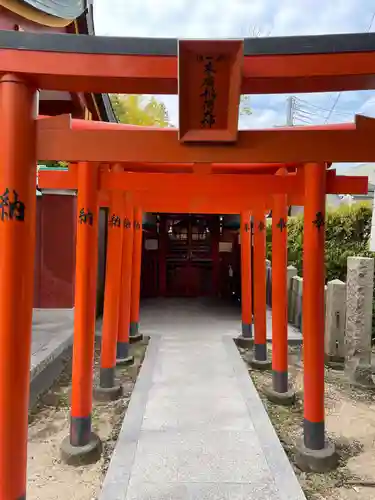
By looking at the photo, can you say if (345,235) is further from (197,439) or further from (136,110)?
(136,110)

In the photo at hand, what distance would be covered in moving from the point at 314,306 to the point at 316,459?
1393 millimetres

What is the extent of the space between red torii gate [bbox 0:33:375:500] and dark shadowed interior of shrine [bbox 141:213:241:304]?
10.0 meters

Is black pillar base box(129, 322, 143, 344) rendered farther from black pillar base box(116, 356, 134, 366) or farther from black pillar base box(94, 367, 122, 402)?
black pillar base box(94, 367, 122, 402)

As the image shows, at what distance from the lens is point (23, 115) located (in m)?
2.26

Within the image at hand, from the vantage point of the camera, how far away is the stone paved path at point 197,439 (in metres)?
2.96

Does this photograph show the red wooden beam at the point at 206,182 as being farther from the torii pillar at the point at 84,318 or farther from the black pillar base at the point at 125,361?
the black pillar base at the point at 125,361

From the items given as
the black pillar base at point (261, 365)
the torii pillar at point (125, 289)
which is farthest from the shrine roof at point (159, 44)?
the black pillar base at point (261, 365)

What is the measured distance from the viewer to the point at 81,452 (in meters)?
3.48

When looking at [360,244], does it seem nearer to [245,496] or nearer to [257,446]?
[257,446]

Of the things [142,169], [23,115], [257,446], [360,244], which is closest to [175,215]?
[360,244]

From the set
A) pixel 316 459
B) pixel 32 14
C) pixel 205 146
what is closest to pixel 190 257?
pixel 32 14

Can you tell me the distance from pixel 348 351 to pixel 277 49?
192 inches

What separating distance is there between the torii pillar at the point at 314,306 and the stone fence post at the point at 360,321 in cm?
239

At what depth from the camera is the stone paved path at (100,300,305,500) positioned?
2959mm
